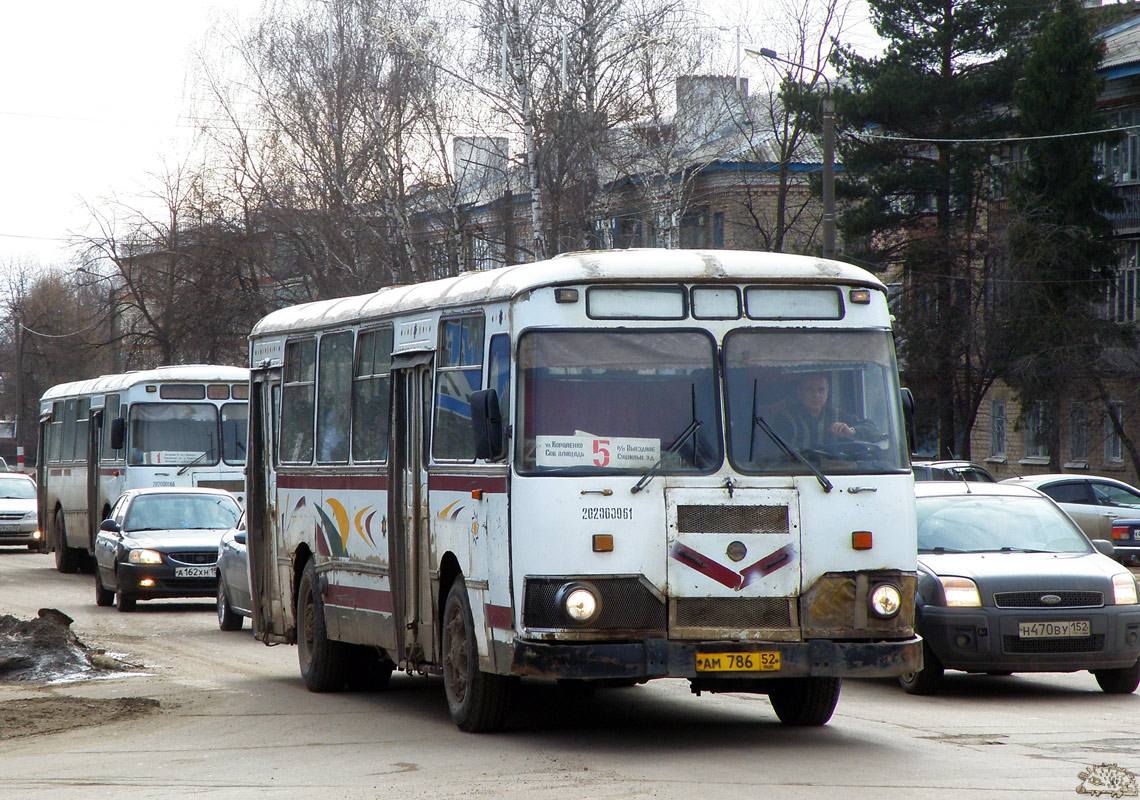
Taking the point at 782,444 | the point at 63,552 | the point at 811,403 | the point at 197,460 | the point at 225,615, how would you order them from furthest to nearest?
→ the point at 63,552, the point at 197,460, the point at 225,615, the point at 811,403, the point at 782,444

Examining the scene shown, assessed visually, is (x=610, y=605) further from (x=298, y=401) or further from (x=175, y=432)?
(x=175, y=432)

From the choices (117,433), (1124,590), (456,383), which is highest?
→ (117,433)

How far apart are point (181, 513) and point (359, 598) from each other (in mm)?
11677

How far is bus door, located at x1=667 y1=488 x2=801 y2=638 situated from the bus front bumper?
0.11m

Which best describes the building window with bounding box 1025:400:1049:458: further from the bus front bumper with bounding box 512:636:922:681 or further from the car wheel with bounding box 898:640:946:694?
the bus front bumper with bounding box 512:636:922:681

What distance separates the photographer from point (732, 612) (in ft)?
30.8

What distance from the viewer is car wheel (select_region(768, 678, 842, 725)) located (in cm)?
1052

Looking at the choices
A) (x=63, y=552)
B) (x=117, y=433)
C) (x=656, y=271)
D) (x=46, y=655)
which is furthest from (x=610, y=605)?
(x=63, y=552)

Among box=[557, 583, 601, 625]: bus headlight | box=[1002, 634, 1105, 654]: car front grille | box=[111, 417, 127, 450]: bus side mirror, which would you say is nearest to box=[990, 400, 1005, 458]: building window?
box=[111, 417, 127, 450]: bus side mirror

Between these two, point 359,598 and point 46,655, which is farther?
point 46,655

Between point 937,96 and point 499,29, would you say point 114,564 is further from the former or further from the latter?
point 937,96

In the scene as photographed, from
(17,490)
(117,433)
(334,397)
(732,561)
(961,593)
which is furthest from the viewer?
(17,490)

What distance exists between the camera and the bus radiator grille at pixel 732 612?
9328 millimetres

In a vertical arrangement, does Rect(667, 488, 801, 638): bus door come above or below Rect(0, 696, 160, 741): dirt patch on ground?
above
